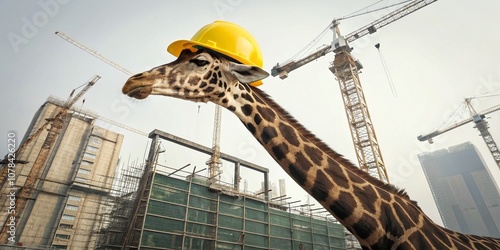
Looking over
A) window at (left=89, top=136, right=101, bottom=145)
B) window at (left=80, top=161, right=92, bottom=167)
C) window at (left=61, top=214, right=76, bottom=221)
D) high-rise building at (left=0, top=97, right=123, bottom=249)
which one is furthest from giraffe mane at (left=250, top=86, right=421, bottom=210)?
window at (left=89, top=136, right=101, bottom=145)

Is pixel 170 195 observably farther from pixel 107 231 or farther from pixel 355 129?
pixel 355 129

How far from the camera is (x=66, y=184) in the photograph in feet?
210

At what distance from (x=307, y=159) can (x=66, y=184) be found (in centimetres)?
7942

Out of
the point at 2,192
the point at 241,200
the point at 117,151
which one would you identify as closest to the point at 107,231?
the point at 241,200

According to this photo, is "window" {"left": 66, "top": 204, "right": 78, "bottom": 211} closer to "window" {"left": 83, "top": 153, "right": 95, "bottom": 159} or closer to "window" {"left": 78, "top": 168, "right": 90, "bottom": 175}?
"window" {"left": 78, "top": 168, "right": 90, "bottom": 175}

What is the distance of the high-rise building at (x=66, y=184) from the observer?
56250 millimetres

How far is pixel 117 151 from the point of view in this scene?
78.8 metres

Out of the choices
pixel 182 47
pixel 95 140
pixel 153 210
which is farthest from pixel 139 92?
pixel 95 140

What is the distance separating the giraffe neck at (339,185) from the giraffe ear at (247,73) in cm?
38

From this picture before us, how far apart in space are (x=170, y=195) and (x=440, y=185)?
23866 centimetres

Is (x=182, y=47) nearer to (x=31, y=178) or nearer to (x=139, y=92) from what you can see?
(x=139, y=92)

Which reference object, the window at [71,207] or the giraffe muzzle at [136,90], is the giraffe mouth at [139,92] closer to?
the giraffe muzzle at [136,90]

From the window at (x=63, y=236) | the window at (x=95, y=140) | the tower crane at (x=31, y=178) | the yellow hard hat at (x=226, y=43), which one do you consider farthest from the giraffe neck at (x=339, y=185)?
the window at (x=95, y=140)

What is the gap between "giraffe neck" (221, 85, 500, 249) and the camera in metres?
3.05
